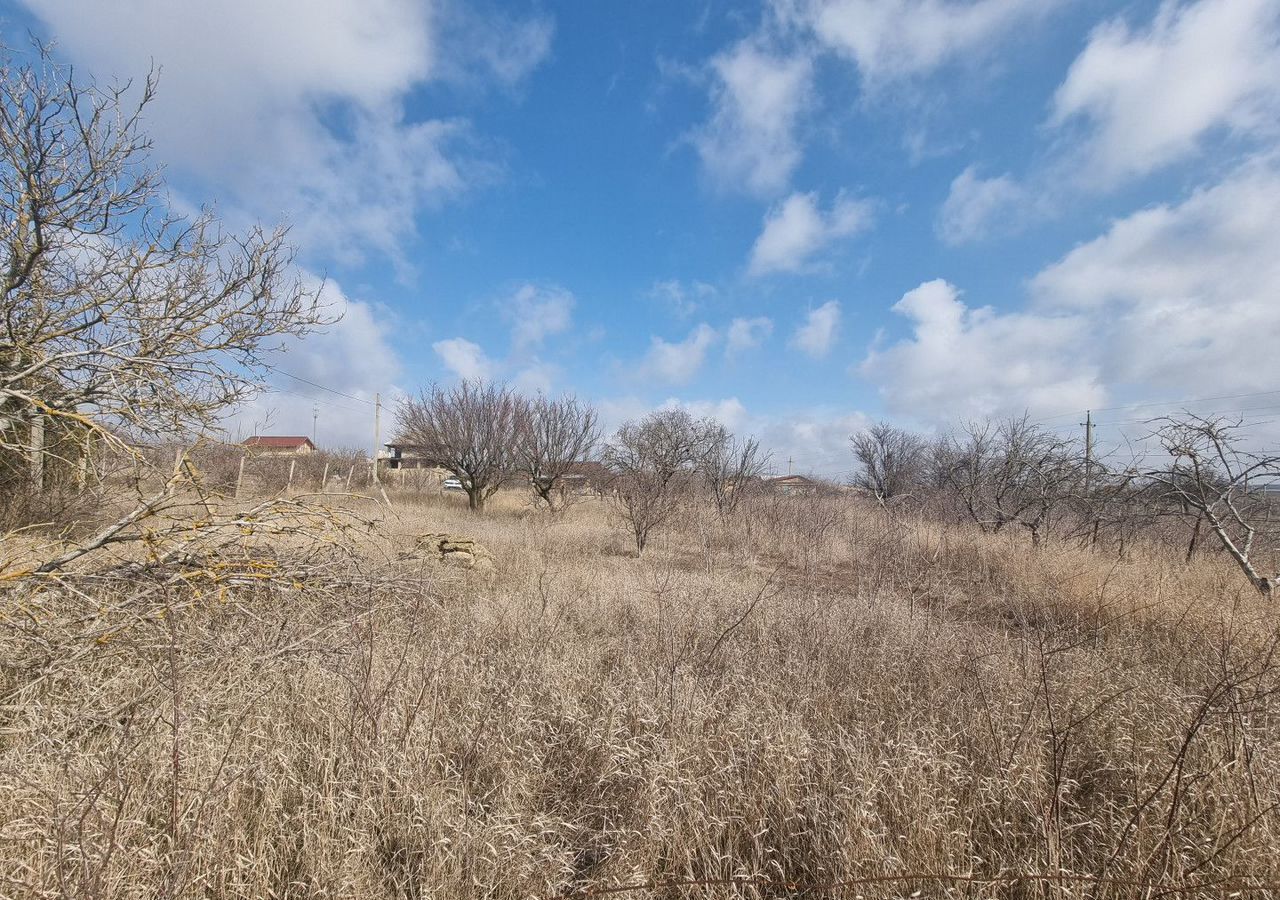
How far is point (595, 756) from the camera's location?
2484mm

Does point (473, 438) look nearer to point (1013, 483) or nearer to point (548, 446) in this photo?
point (548, 446)

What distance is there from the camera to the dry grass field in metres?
1.75

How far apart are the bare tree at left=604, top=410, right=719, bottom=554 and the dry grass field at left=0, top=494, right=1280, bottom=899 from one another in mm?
5730

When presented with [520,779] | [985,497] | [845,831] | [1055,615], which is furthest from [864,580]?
[985,497]

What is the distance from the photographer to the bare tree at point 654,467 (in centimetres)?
1005

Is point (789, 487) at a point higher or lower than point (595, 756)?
higher

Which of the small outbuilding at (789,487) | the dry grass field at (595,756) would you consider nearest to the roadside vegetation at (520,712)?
the dry grass field at (595,756)

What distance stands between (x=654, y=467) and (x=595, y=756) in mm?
13340

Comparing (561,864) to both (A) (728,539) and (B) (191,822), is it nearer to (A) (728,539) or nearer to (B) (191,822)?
(B) (191,822)

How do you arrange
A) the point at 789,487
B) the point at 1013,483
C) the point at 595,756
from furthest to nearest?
the point at 789,487, the point at 1013,483, the point at 595,756

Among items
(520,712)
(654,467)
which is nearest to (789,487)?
(654,467)

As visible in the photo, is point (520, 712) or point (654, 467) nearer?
point (520, 712)

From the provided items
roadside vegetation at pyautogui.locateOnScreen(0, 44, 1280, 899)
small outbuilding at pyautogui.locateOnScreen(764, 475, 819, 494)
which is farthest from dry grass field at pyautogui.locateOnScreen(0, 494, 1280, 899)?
small outbuilding at pyautogui.locateOnScreen(764, 475, 819, 494)

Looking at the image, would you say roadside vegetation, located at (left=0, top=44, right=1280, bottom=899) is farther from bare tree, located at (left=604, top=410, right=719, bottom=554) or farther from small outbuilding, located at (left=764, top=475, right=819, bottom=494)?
small outbuilding, located at (left=764, top=475, right=819, bottom=494)
